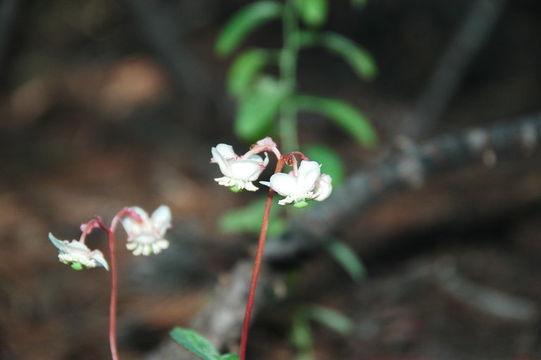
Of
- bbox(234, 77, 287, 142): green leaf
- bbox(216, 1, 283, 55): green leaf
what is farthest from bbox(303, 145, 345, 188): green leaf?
bbox(216, 1, 283, 55): green leaf

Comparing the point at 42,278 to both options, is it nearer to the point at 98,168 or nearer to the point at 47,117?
the point at 98,168

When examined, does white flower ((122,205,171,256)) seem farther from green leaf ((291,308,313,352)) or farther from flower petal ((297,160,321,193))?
green leaf ((291,308,313,352))

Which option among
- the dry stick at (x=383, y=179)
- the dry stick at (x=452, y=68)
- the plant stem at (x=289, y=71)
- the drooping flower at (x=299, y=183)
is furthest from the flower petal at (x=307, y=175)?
the dry stick at (x=452, y=68)

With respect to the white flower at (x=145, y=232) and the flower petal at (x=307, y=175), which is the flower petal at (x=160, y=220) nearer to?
the white flower at (x=145, y=232)

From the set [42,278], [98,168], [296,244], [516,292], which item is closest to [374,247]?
[516,292]

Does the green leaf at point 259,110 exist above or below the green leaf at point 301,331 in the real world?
above

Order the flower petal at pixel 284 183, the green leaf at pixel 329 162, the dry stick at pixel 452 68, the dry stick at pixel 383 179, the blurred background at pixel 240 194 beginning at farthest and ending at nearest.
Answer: the dry stick at pixel 452 68, the blurred background at pixel 240 194, the green leaf at pixel 329 162, the dry stick at pixel 383 179, the flower petal at pixel 284 183

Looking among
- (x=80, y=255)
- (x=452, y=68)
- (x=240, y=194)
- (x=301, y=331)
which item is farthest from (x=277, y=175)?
(x=452, y=68)
